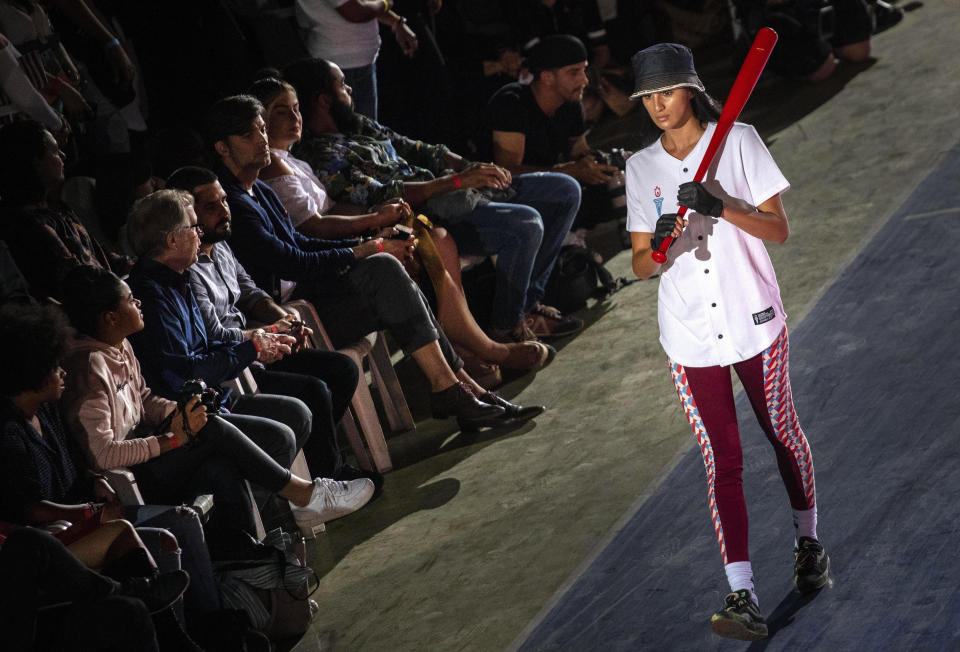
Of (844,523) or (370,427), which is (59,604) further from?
(844,523)

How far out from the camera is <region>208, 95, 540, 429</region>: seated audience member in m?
4.91

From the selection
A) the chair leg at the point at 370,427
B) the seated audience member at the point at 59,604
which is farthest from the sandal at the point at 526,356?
the seated audience member at the point at 59,604

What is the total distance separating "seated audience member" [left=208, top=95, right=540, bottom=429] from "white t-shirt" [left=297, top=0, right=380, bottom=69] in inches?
65.7

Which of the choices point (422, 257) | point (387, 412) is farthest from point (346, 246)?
point (387, 412)

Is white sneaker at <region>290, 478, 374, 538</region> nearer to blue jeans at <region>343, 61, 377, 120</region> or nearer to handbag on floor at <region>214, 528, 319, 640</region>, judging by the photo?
handbag on floor at <region>214, 528, 319, 640</region>

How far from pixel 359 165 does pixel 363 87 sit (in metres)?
1.12

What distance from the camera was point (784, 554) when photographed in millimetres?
3488

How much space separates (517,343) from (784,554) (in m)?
2.28

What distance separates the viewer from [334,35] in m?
6.53

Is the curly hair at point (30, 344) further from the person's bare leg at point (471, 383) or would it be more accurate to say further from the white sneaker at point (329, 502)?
the person's bare leg at point (471, 383)

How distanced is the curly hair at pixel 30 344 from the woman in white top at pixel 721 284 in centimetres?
175

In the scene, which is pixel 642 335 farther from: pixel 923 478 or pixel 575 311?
pixel 923 478

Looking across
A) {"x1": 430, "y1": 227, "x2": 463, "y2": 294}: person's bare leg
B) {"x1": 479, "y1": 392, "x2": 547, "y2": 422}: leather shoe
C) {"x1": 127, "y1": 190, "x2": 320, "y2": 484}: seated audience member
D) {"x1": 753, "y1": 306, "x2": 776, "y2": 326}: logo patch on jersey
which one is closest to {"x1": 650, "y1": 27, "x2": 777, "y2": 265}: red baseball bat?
{"x1": 753, "y1": 306, "x2": 776, "y2": 326}: logo patch on jersey

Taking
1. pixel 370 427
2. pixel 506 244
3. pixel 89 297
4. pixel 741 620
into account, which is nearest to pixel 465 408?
pixel 370 427
